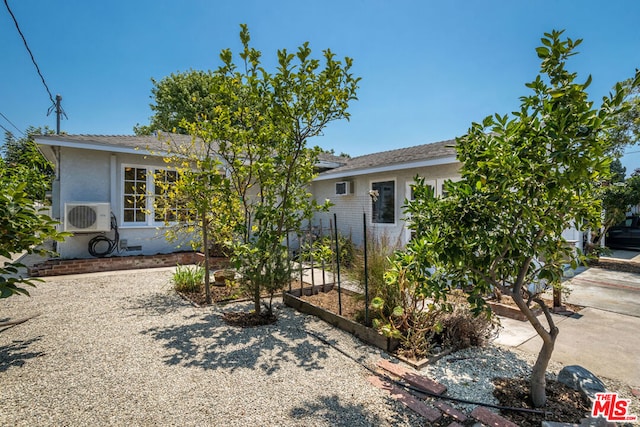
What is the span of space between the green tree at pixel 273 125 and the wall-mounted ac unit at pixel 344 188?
5473mm

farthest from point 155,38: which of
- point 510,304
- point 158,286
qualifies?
point 510,304

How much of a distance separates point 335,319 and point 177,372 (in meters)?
2.10

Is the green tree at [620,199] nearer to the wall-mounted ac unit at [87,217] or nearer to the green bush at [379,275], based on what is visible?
the green bush at [379,275]

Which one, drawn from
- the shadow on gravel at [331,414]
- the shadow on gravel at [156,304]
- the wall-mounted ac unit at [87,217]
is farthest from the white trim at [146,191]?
the shadow on gravel at [331,414]

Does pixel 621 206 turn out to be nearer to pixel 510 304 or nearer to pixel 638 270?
pixel 638 270

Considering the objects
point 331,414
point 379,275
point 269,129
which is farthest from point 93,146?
point 331,414

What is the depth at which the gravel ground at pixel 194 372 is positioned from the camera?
239 centimetres

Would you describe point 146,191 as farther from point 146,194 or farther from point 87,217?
point 87,217

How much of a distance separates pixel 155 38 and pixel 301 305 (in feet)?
27.0

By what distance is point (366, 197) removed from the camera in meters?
9.99

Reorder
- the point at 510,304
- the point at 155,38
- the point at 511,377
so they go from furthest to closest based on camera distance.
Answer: the point at 155,38 < the point at 510,304 < the point at 511,377

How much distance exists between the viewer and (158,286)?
643 centimetres

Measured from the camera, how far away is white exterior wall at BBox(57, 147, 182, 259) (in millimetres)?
7832

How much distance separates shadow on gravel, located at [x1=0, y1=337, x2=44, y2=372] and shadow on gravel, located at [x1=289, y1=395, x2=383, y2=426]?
9.82 feet
